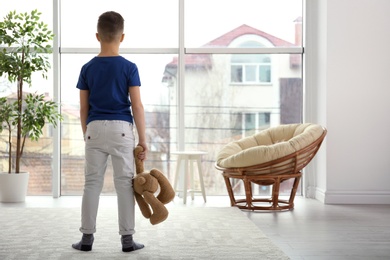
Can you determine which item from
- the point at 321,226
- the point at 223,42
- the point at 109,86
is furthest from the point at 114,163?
the point at 223,42

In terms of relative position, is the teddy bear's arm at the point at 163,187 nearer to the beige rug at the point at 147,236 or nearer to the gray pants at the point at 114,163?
the gray pants at the point at 114,163

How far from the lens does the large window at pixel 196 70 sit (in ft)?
21.0

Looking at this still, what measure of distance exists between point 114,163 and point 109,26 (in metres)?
0.67

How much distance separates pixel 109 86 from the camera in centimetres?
322

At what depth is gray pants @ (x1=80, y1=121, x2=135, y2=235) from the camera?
3.20 m

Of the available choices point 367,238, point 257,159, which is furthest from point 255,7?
point 367,238

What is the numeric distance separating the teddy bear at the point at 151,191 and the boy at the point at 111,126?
0.16 ft

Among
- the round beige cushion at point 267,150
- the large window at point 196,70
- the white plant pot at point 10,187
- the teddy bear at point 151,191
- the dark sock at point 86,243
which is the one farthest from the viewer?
the large window at point 196,70

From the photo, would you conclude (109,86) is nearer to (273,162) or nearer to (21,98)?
(273,162)

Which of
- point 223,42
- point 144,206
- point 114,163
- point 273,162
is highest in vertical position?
point 223,42

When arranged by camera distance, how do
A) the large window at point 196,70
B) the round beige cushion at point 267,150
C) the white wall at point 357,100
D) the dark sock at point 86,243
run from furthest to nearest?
the large window at point 196,70, the white wall at point 357,100, the round beige cushion at point 267,150, the dark sock at point 86,243

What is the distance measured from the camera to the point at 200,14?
6430mm

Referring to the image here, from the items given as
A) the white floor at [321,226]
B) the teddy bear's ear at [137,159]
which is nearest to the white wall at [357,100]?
the white floor at [321,226]

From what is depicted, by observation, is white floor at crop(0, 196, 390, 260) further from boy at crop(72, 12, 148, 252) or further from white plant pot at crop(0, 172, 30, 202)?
boy at crop(72, 12, 148, 252)
